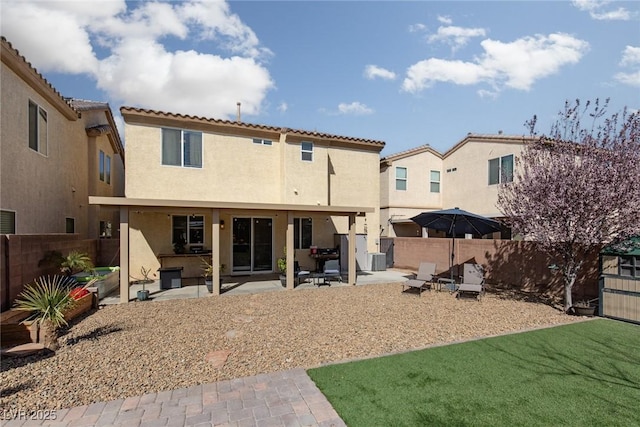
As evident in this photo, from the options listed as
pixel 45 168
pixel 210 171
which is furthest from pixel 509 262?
pixel 45 168

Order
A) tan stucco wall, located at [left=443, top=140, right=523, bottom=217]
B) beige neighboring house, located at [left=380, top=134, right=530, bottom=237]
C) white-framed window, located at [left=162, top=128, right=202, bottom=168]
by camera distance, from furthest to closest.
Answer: beige neighboring house, located at [left=380, top=134, right=530, bottom=237] → tan stucco wall, located at [left=443, top=140, right=523, bottom=217] → white-framed window, located at [left=162, top=128, right=202, bottom=168]

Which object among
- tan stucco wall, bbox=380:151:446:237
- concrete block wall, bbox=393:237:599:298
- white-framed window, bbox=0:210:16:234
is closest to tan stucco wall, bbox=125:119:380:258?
white-framed window, bbox=0:210:16:234

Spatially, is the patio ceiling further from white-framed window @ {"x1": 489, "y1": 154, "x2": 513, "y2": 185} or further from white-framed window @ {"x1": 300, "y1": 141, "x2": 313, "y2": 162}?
white-framed window @ {"x1": 489, "y1": 154, "x2": 513, "y2": 185}

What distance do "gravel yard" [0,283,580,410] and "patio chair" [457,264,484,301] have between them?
417 mm

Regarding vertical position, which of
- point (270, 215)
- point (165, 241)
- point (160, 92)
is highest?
point (160, 92)

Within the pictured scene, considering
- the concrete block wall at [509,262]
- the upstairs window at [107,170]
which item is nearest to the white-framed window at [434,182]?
the concrete block wall at [509,262]

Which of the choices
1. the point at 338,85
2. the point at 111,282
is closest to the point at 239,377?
the point at 111,282

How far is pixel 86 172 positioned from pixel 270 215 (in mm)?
9535

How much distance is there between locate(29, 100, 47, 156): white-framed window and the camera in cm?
1077

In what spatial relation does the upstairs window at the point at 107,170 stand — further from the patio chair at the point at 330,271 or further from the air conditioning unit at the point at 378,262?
the air conditioning unit at the point at 378,262

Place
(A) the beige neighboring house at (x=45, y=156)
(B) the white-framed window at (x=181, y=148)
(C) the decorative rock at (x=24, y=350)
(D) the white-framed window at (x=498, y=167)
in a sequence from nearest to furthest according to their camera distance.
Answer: (C) the decorative rock at (x=24, y=350) → (A) the beige neighboring house at (x=45, y=156) → (B) the white-framed window at (x=181, y=148) → (D) the white-framed window at (x=498, y=167)

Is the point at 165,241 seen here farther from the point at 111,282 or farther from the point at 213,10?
the point at 213,10

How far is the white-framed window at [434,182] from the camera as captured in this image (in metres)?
23.7

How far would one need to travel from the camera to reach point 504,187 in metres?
10.4
